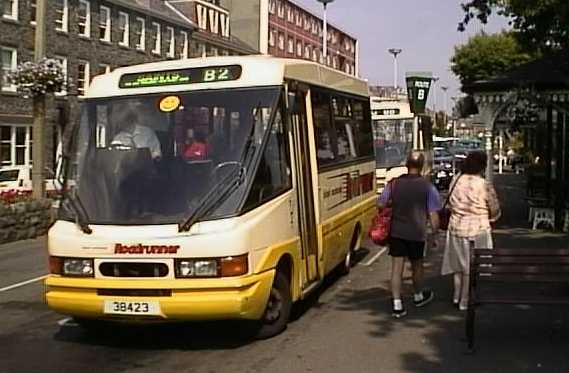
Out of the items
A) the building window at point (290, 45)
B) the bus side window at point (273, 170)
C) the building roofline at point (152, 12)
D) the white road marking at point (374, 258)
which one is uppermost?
the building window at point (290, 45)

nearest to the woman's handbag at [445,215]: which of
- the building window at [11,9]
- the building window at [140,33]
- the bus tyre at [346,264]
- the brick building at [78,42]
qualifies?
the bus tyre at [346,264]

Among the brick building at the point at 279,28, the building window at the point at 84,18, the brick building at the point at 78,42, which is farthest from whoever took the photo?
the brick building at the point at 279,28

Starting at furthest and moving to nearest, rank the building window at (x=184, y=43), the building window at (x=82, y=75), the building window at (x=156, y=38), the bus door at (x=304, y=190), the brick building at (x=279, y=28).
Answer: the brick building at (x=279, y=28), the building window at (x=184, y=43), the building window at (x=156, y=38), the building window at (x=82, y=75), the bus door at (x=304, y=190)

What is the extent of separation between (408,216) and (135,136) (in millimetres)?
3046

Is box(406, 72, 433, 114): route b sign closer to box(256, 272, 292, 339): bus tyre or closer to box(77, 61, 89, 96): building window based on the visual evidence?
box(256, 272, 292, 339): bus tyre

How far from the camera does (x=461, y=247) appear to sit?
984 cm

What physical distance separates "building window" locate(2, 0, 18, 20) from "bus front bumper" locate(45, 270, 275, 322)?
35680 millimetres

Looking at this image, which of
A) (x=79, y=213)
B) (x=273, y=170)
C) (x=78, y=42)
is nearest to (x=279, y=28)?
(x=78, y=42)

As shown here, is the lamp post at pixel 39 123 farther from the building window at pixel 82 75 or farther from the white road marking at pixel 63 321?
the building window at pixel 82 75

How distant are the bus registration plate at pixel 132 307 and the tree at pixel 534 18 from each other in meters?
11.1

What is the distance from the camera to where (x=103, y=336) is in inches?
355

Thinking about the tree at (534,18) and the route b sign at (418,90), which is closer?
the tree at (534,18)

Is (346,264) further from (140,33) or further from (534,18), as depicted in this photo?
(140,33)

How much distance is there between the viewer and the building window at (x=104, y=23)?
49500mm
